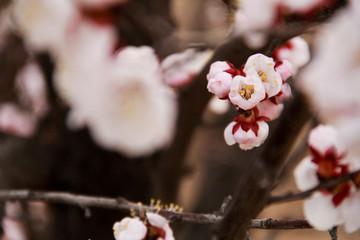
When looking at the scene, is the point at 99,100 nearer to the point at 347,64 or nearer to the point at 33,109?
the point at 347,64

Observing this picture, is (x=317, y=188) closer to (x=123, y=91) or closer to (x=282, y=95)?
(x=282, y=95)

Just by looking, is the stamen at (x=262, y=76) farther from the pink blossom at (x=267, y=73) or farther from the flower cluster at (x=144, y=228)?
the flower cluster at (x=144, y=228)

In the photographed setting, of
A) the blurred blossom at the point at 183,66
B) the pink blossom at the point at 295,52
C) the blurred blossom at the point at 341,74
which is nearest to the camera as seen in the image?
the blurred blossom at the point at 341,74

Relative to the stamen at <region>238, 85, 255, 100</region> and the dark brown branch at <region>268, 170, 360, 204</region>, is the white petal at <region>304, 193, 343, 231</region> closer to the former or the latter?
the dark brown branch at <region>268, 170, 360, 204</region>

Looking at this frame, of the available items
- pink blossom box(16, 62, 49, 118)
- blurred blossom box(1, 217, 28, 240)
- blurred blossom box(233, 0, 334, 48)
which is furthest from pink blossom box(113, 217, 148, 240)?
pink blossom box(16, 62, 49, 118)

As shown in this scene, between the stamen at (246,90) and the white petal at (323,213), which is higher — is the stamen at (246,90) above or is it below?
above

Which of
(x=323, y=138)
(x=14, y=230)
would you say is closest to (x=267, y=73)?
(x=323, y=138)

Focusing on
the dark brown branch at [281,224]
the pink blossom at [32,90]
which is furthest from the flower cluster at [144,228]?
the pink blossom at [32,90]
